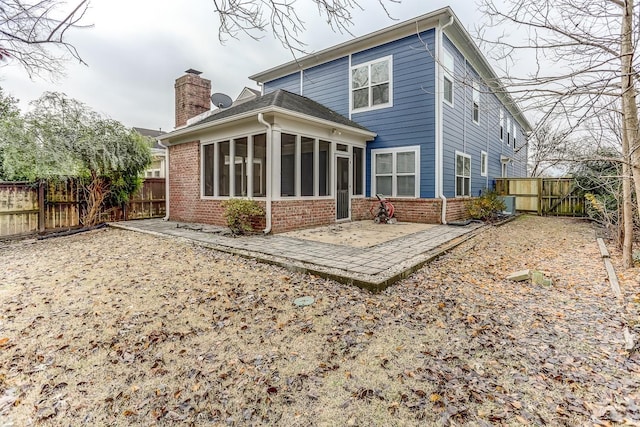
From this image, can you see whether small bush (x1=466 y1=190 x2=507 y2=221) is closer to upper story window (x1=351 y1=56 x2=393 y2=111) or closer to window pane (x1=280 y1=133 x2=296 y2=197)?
upper story window (x1=351 y1=56 x2=393 y2=111)

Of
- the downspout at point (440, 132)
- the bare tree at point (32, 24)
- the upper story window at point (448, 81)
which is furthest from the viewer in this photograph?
the upper story window at point (448, 81)

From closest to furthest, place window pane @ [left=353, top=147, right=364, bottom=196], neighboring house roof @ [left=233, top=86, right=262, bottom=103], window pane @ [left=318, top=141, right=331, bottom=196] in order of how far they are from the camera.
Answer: window pane @ [left=318, top=141, right=331, bottom=196], window pane @ [left=353, top=147, right=364, bottom=196], neighboring house roof @ [left=233, top=86, right=262, bottom=103]

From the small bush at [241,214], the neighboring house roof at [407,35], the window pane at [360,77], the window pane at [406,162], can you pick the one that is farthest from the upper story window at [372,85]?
the small bush at [241,214]

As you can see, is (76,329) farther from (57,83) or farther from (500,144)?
(500,144)

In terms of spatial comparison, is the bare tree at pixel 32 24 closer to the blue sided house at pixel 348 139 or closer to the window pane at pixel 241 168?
the blue sided house at pixel 348 139

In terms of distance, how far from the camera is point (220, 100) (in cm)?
1175

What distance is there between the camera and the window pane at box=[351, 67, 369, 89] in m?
10.3

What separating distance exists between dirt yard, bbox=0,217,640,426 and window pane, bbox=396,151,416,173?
17.6ft

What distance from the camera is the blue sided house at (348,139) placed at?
7.72 metres

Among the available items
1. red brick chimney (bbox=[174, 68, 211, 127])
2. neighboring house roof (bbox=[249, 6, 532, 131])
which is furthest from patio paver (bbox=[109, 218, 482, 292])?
red brick chimney (bbox=[174, 68, 211, 127])

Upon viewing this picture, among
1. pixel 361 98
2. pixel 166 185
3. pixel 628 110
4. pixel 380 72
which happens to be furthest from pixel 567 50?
pixel 166 185

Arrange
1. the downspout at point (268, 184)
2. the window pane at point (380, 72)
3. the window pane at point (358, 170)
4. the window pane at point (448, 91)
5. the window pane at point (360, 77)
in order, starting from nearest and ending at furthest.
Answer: the downspout at point (268, 184), the window pane at point (448, 91), the window pane at point (380, 72), the window pane at point (358, 170), the window pane at point (360, 77)

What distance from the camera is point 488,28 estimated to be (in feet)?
11.6

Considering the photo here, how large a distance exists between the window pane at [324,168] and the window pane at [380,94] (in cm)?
267
